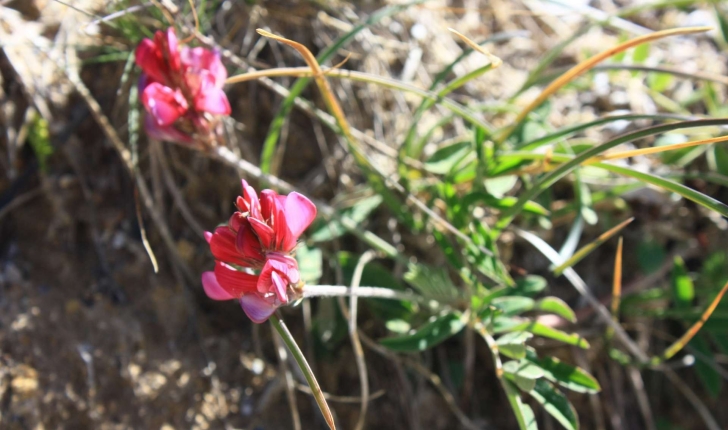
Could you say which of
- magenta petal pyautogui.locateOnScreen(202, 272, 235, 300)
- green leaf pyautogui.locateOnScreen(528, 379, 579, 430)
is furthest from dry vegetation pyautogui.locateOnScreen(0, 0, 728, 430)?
magenta petal pyautogui.locateOnScreen(202, 272, 235, 300)

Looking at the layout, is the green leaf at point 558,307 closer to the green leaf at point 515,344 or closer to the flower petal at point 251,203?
the green leaf at point 515,344

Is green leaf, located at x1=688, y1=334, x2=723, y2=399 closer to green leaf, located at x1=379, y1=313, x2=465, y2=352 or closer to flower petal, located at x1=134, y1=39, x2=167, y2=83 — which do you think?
green leaf, located at x1=379, y1=313, x2=465, y2=352

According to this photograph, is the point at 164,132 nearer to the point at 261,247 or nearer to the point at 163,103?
the point at 163,103

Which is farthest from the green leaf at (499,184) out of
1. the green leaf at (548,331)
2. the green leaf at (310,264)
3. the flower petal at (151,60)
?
the flower petal at (151,60)

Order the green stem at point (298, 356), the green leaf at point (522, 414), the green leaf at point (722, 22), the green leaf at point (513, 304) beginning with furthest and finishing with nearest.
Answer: the green leaf at point (722, 22), the green leaf at point (513, 304), the green leaf at point (522, 414), the green stem at point (298, 356)

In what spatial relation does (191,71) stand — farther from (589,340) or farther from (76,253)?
(589,340)

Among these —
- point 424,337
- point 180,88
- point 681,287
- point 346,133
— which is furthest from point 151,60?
point 681,287
